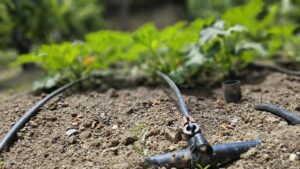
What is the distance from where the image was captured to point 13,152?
2.03m

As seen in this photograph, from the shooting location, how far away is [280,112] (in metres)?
2.12

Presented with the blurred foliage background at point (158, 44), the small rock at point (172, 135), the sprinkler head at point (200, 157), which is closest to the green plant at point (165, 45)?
the blurred foliage background at point (158, 44)

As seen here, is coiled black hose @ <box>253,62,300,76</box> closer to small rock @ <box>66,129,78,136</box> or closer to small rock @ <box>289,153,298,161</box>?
small rock @ <box>289,153,298,161</box>

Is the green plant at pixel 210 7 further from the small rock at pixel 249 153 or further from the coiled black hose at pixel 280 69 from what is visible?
the small rock at pixel 249 153

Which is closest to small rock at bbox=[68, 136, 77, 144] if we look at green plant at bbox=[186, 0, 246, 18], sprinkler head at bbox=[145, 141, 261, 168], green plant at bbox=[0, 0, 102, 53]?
sprinkler head at bbox=[145, 141, 261, 168]

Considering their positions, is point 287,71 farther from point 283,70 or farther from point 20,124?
point 20,124

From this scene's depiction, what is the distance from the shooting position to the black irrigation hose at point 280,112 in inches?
78.9

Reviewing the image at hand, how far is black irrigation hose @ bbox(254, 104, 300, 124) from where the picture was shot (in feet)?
6.57

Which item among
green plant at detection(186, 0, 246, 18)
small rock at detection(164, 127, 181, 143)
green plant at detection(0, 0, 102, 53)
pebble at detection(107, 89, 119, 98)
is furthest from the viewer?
green plant at detection(186, 0, 246, 18)

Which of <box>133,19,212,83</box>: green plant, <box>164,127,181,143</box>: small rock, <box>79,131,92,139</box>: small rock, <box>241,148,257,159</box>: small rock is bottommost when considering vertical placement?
<box>241,148,257,159</box>: small rock

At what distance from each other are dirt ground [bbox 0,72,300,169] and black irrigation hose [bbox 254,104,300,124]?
1.2 inches

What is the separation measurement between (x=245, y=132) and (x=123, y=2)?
7437mm

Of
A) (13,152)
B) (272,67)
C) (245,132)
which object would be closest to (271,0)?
(272,67)

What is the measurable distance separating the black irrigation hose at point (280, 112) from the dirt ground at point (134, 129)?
3 cm
